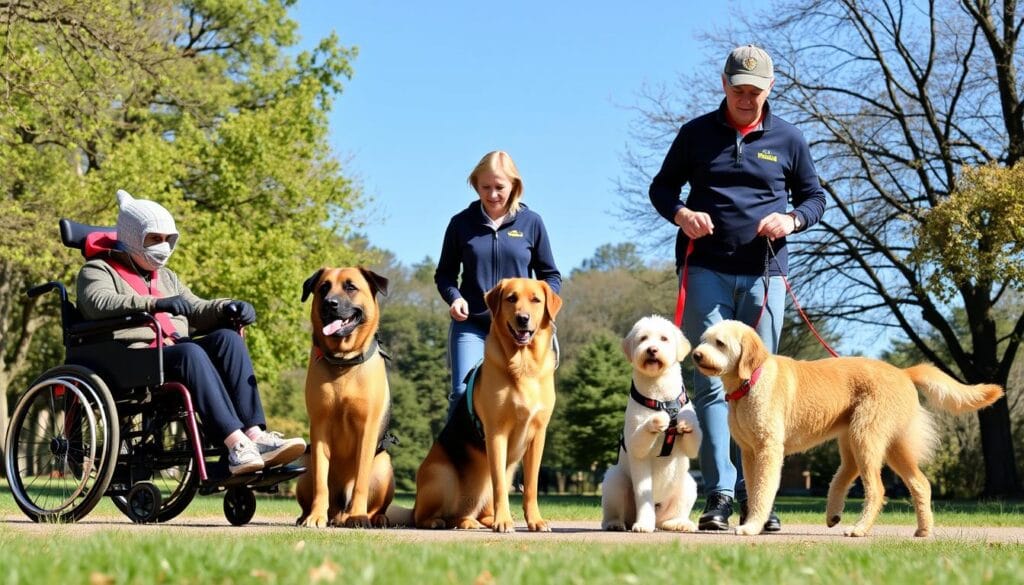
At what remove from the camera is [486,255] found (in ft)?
23.5

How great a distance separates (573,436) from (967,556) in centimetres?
4217

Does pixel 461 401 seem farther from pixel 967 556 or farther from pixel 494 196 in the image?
pixel 967 556

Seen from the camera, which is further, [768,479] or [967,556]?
[768,479]

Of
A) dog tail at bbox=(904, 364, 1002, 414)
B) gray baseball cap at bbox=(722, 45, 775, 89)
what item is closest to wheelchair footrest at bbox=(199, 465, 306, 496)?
gray baseball cap at bbox=(722, 45, 775, 89)

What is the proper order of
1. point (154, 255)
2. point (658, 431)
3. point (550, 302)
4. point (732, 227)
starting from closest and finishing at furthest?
1. point (658, 431)
2. point (550, 302)
3. point (732, 227)
4. point (154, 255)

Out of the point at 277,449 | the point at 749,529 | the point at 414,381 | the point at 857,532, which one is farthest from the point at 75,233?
the point at 414,381

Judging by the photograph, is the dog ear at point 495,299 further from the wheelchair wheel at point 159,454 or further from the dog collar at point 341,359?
the wheelchair wheel at point 159,454

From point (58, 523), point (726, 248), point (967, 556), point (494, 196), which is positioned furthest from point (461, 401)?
point (967, 556)

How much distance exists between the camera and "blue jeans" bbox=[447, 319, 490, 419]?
7.16m

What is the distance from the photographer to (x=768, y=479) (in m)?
6.13

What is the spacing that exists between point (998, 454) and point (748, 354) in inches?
706

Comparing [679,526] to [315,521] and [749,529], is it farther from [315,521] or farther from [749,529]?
[315,521]

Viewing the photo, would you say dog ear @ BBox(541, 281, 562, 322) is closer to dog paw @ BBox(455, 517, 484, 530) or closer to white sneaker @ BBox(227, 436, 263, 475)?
dog paw @ BBox(455, 517, 484, 530)

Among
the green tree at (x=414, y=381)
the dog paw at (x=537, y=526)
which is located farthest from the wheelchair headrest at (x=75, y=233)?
the green tree at (x=414, y=381)
